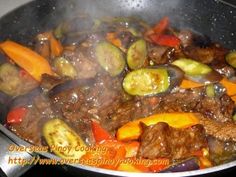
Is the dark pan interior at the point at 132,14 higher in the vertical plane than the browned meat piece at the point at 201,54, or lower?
higher

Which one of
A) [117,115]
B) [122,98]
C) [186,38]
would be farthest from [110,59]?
[186,38]

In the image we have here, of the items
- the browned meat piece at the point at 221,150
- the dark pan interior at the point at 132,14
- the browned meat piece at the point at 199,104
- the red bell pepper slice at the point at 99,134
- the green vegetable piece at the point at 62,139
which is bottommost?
the browned meat piece at the point at 221,150

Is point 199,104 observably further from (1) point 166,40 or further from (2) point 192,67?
(1) point 166,40

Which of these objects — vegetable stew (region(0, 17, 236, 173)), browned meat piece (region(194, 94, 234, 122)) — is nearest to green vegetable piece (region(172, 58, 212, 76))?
A: vegetable stew (region(0, 17, 236, 173))

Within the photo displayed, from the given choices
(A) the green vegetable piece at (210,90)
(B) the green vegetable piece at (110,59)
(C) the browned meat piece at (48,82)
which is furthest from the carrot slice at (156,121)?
(C) the browned meat piece at (48,82)

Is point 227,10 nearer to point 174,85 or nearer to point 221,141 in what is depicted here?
point 174,85

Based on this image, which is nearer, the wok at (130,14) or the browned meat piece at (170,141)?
the browned meat piece at (170,141)

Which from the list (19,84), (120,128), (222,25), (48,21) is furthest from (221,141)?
(48,21)

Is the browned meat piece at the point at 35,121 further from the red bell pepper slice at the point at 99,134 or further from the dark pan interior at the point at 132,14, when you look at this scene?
the dark pan interior at the point at 132,14
